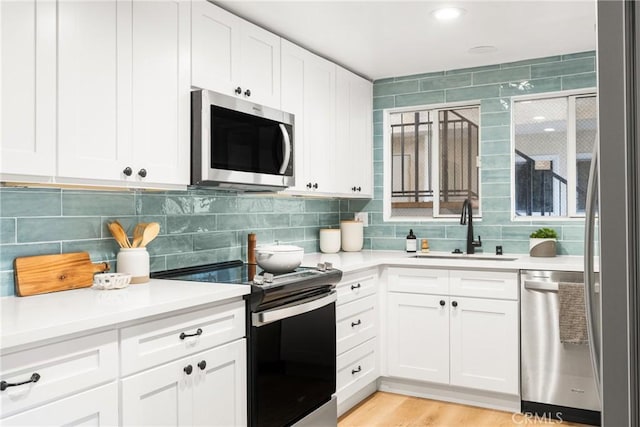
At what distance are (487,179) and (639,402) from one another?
3.16 metres

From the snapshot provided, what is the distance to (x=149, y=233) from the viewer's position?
249 centimetres

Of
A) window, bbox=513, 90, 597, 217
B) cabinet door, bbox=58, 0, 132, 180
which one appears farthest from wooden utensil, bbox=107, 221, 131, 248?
window, bbox=513, 90, 597, 217

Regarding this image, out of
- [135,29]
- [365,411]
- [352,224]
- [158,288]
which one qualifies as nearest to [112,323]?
[158,288]

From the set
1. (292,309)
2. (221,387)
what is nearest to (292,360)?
(292,309)

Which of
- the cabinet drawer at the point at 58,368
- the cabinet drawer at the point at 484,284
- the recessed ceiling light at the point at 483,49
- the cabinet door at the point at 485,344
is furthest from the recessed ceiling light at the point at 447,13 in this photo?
the cabinet drawer at the point at 58,368

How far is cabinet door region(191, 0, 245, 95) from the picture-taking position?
8.42ft

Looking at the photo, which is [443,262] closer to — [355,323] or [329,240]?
[355,323]

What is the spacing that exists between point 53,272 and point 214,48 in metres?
1.28

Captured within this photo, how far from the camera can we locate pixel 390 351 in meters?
3.71

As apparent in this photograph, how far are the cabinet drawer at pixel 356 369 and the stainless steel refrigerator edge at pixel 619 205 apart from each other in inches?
89.0

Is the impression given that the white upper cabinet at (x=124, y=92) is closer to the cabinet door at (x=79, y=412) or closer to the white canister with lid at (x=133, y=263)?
the white canister with lid at (x=133, y=263)

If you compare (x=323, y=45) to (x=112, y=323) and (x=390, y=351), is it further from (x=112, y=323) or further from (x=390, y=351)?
(x=112, y=323)

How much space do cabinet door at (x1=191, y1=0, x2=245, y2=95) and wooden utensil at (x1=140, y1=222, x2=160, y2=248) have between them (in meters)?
0.68

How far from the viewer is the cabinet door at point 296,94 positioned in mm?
3242
